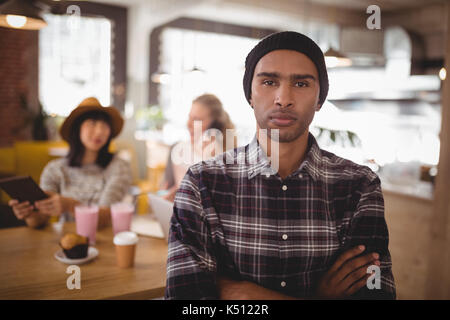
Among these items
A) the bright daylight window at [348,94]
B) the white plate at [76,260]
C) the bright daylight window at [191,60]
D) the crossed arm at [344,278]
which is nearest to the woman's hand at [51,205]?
the white plate at [76,260]

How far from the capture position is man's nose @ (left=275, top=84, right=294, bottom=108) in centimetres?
97

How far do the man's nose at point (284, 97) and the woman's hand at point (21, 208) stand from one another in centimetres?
115

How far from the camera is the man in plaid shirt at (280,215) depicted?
3.23 feet

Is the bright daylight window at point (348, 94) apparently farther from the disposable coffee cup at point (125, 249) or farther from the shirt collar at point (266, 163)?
the shirt collar at point (266, 163)

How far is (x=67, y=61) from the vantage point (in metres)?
5.58

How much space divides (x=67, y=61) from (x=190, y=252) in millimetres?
5328

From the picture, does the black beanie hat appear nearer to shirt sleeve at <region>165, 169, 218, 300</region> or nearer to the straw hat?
shirt sleeve at <region>165, 169, 218, 300</region>

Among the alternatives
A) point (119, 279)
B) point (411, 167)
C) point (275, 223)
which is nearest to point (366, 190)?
point (275, 223)

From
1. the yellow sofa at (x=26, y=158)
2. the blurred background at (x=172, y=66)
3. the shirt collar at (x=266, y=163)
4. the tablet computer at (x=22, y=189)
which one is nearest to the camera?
the shirt collar at (x=266, y=163)

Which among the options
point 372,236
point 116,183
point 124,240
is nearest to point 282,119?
point 372,236

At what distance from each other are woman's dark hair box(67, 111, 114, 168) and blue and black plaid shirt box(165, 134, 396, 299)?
1229 mm

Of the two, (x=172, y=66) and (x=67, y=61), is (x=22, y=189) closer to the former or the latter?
(x=67, y=61)

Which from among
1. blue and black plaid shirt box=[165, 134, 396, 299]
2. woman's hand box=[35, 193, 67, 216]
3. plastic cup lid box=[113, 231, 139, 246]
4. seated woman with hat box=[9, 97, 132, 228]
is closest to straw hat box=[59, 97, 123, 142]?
seated woman with hat box=[9, 97, 132, 228]
